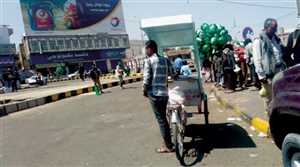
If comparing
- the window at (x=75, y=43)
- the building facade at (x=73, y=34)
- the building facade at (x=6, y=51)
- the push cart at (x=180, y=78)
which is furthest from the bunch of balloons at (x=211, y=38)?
the window at (x=75, y=43)

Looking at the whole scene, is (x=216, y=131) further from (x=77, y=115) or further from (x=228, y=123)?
(x=77, y=115)

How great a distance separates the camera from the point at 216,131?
24.2 feet

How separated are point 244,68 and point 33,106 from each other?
30.1 feet

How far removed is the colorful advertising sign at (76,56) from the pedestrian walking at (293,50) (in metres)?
64.1

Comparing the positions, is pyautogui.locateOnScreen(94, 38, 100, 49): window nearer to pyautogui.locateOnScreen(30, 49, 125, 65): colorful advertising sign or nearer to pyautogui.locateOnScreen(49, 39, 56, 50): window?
pyautogui.locateOnScreen(30, 49, 125, 65): colorful advertising sign

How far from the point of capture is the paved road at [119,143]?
5719 mm

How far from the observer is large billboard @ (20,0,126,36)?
64312mm

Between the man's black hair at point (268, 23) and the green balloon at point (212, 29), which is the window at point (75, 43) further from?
the man's black hair at point (268, 23)

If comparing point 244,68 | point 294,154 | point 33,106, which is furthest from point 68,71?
point 294,154

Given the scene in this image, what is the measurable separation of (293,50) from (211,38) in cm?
961

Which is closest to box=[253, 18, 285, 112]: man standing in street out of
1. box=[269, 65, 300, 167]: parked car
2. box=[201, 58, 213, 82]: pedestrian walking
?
box=[269, 65, 300, 167]: parked car

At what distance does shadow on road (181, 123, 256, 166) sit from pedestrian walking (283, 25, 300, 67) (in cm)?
147

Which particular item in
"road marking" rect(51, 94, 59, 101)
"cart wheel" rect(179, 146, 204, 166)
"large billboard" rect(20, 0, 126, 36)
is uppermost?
"large billboard" rect(20, 0, 126, 36)

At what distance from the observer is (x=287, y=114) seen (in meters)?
3.59
